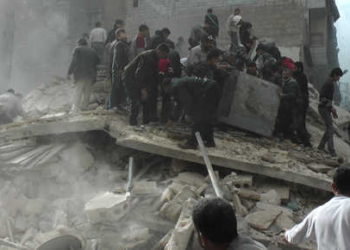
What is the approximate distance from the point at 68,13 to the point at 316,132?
1361 centimetres

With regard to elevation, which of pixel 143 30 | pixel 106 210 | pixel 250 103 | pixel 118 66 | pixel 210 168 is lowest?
pixel 106 210

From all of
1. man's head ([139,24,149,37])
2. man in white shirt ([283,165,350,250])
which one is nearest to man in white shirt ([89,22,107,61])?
man's head ([139,24,149,37])

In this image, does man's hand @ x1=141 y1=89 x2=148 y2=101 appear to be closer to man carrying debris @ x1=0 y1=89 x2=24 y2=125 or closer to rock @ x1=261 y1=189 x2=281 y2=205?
rock @ x1=261 y1=189 x2=281 y2=205

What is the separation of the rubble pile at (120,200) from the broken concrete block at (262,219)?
0.03ft

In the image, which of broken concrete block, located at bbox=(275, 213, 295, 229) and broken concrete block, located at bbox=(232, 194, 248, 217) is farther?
broken concrete block, located at bbox=(232, 194, 248, 217)

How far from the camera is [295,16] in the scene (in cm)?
1372

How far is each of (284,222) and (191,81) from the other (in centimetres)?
257

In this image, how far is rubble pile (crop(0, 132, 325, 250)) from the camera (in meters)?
4.30

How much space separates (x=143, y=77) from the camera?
21.3 ft

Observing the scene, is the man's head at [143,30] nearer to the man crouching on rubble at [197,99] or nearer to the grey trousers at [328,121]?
the man crouching on rubble at [197,99]

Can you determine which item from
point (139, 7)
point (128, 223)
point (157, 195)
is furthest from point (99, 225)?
point (139, 7)

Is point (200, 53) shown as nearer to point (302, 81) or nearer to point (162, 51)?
Answer: point (162, 51)

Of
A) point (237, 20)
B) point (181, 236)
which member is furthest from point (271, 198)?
point (237, 20)

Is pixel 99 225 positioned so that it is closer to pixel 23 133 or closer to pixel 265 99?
pixel 23 133
